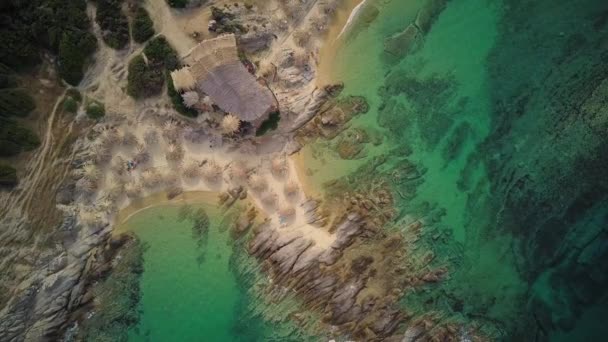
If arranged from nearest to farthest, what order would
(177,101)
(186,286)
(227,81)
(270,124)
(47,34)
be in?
(47,34) < (227,81) < (177,101) < (186,286) < (270,124)

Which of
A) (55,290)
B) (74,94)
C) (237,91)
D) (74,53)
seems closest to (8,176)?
(74,94)

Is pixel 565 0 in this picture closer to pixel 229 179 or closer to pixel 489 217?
pixel 489 217

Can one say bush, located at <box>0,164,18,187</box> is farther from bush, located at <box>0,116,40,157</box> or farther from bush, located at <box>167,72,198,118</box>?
bush, located at <box>167,72,198,118</box>

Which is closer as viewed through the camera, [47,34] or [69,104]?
[47,34]

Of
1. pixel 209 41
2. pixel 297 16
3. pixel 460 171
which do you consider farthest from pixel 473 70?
pixel 209 41

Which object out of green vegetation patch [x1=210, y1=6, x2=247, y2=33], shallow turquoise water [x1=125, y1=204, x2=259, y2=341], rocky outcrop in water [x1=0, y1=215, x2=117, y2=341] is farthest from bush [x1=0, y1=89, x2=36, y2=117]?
green vegetation patch [x1=210, y1=6, x2=247, y2=33]

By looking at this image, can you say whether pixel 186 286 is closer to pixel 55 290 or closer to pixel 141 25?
pixel 55 290
